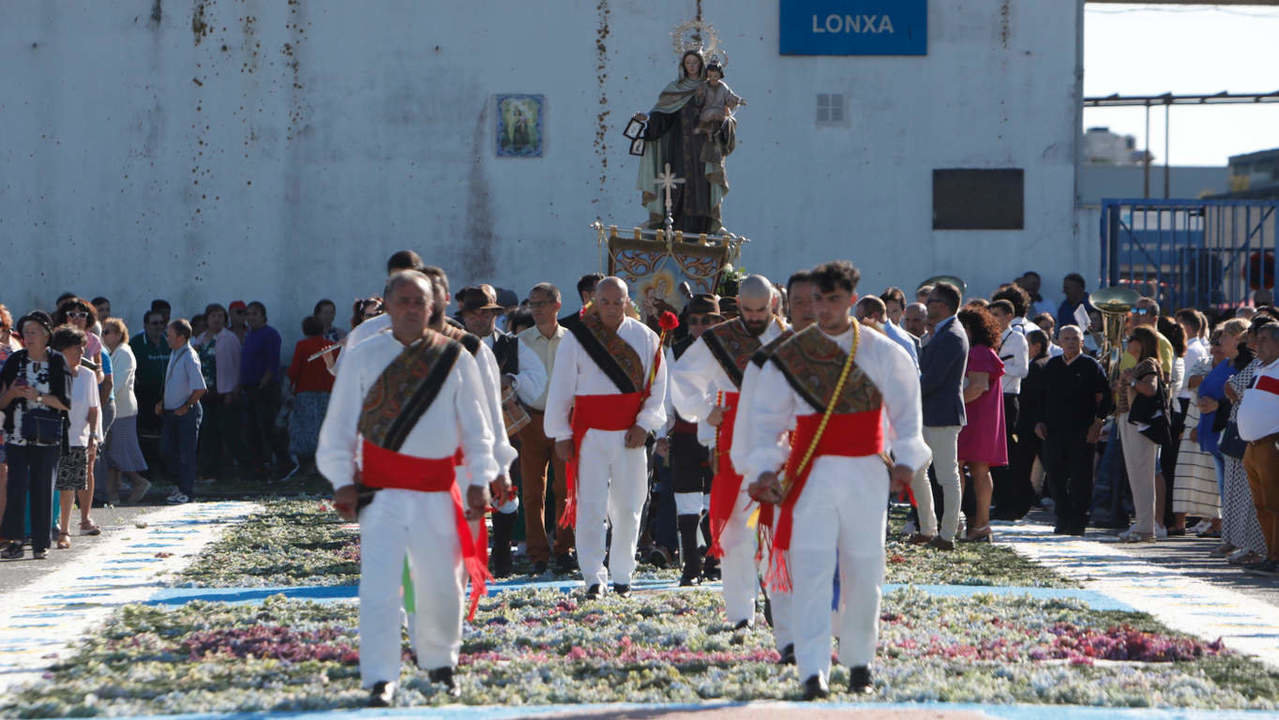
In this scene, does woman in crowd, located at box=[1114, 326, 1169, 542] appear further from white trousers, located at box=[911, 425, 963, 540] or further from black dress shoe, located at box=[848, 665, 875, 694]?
black dress shoe, located at box=[848, 665, 875, 694]

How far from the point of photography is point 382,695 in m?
7.13

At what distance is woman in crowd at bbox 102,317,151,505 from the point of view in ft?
52.5

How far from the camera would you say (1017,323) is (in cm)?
1501

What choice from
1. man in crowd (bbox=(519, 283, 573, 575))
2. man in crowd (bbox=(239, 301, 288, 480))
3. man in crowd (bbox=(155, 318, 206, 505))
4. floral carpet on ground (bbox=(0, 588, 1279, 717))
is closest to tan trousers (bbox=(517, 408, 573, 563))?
man in crowd (bbox=(519, 283, 573, 575))

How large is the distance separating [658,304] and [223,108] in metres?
12.0

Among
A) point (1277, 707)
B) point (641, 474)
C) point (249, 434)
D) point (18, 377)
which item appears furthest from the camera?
point (249, 434)

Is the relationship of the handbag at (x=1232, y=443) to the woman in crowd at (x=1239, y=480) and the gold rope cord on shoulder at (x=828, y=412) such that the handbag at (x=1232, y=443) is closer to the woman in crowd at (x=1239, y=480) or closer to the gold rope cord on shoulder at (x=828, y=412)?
the woman in crowd at (x=1239, y=480)

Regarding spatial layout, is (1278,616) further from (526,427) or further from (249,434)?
(249,434)

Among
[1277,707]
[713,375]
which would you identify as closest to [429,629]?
[713,375]

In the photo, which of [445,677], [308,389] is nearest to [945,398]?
[445,677]

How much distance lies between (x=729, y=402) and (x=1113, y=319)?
7.24m

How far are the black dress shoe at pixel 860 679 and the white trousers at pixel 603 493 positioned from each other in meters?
3.26

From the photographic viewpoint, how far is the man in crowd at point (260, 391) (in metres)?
20.2

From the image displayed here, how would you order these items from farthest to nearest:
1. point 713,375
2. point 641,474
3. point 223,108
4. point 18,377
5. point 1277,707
Answer: 1. point 223,108
2. point 18,377
3. point 641,474
4. point 713,375
5. point 1277,707
